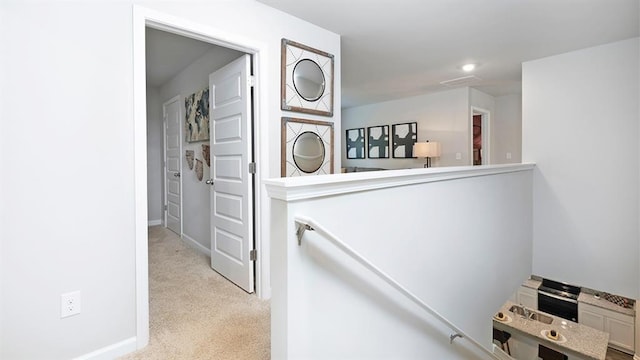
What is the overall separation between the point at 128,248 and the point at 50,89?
0.91 metres

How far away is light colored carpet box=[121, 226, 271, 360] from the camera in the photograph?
5.81 ft

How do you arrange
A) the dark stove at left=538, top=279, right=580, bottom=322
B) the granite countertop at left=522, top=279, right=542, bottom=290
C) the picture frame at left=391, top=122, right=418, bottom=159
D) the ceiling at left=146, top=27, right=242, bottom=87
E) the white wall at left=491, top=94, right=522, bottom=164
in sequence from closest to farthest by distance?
1. the ceiling at left=146, top=27, right=242, bottom=87
2. the dark stove at left=538, top=279, right=580, bottom=322
3. the granite countertop at left=522, top=279, right=542, bottom=290
4. the white wall at left=491, top=94, right=522, bottom=164
5. the picture frame at left=391, top=122, right=418, bottom=159

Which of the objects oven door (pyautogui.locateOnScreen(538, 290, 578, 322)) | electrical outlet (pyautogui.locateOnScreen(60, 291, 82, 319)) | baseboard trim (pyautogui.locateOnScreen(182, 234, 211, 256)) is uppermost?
electrical outlet (pyautogui.locateOnScreen(60, 291, 82, 319))

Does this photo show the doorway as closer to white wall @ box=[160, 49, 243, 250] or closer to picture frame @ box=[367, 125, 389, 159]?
white wall @ box=[160, 49, 243, 250]

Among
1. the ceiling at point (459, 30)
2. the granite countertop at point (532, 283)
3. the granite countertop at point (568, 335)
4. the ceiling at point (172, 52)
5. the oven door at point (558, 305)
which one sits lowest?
the granite countertop at point (568, 335)

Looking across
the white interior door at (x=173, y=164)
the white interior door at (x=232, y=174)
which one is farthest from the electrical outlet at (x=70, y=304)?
the white interior door at (x=173, y=164)

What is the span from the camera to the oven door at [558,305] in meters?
3.79

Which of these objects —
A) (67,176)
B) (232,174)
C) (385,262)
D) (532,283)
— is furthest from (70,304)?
(532,283)

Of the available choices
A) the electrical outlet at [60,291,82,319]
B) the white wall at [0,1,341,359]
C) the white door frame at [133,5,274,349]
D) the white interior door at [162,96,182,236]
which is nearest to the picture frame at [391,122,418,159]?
the white interior door at [162,96,182,236]

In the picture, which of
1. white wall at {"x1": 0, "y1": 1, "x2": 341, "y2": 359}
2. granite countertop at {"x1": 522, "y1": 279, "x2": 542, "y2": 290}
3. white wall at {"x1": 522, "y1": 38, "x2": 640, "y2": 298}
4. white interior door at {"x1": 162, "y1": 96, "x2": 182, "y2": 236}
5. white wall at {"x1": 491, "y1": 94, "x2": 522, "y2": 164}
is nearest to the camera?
white wall at {"x1": 0, "y1": 1, "x2": 341, "y2": 359}

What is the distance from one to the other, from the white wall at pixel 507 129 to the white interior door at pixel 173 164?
5.45m

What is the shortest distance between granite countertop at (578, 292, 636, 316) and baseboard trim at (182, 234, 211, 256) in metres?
4.55

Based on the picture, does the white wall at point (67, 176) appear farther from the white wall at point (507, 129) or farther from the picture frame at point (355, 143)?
the white wall at point (507, 129)

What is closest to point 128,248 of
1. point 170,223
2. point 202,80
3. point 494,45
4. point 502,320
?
point 202,80
